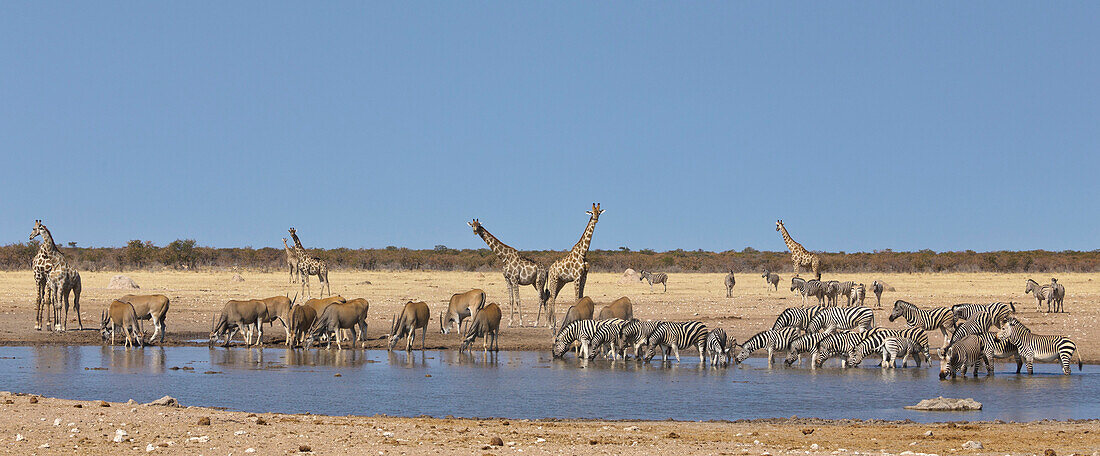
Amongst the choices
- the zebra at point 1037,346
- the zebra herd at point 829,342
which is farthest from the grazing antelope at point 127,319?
the zebra at point 1037,346

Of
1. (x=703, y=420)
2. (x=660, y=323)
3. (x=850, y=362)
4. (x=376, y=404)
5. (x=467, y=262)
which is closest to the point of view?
(x=703, y=420)

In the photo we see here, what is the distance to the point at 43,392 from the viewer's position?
13.2 meters

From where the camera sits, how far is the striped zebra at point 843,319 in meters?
19.3

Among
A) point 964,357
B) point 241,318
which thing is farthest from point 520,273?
point 964,357

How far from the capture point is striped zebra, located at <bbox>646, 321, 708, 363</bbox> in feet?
58.1

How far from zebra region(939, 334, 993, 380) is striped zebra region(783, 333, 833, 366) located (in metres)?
2.05

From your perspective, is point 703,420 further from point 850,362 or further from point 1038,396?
point 850,362

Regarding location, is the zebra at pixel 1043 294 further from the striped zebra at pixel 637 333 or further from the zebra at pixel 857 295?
the striped zebra at pixel 637 333

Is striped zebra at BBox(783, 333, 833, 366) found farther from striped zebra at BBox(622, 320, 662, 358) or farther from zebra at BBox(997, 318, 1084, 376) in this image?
zebra at BBox(997, 318, 1084, 376)

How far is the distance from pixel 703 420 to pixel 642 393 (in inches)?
89.1

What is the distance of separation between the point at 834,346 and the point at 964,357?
7.06ft

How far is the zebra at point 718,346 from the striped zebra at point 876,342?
1.81m

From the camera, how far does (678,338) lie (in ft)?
58.6

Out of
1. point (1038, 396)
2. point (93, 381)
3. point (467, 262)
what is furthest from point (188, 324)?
point (467, 262)
